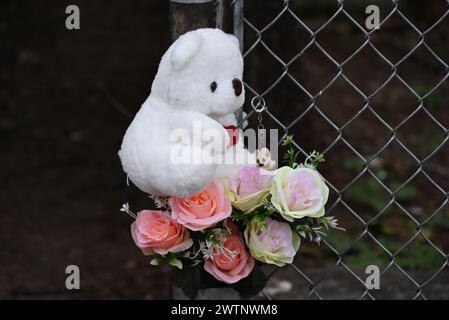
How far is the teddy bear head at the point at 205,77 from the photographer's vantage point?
4.95 ft

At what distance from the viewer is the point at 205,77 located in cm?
152

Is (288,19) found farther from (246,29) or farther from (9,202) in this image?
(9,202)

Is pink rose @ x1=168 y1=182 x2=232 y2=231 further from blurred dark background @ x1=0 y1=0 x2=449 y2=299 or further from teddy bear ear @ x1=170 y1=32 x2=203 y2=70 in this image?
blurred dark background @ x1=0 y1=0 x2=449 y2=299

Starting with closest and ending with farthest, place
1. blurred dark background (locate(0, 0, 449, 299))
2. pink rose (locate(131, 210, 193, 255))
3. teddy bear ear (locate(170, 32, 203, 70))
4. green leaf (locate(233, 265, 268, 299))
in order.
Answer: teddy bear ear (locate(170, 32, 203, 70)) → pink rose (locate(131, 210, 193, 255)) → green leaf (locate(233, 265, 268, 299)) → blurred dark background (locate(0, 0, 449, 299))

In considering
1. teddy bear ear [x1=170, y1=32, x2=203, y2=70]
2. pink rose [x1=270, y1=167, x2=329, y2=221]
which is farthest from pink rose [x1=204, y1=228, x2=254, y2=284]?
teddy bear ear [x1=170, y1=32, x2=203, y2=70]

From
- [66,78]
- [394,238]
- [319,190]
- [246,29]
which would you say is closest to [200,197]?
[319,190]

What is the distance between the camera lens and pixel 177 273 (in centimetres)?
170

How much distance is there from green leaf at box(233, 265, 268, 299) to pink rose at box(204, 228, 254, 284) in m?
0.04

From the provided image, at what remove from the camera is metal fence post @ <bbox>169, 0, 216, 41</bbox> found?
1.67 m

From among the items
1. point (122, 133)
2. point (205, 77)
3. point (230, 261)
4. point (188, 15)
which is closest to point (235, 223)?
point (230, 261)

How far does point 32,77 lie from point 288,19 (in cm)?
190

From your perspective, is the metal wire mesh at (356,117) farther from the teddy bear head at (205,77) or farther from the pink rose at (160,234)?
the pink rose at (160,234)

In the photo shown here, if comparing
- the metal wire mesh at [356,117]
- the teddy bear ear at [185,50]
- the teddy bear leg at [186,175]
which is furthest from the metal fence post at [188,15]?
the teddy bear leg at [186,175]

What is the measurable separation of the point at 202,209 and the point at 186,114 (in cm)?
19
